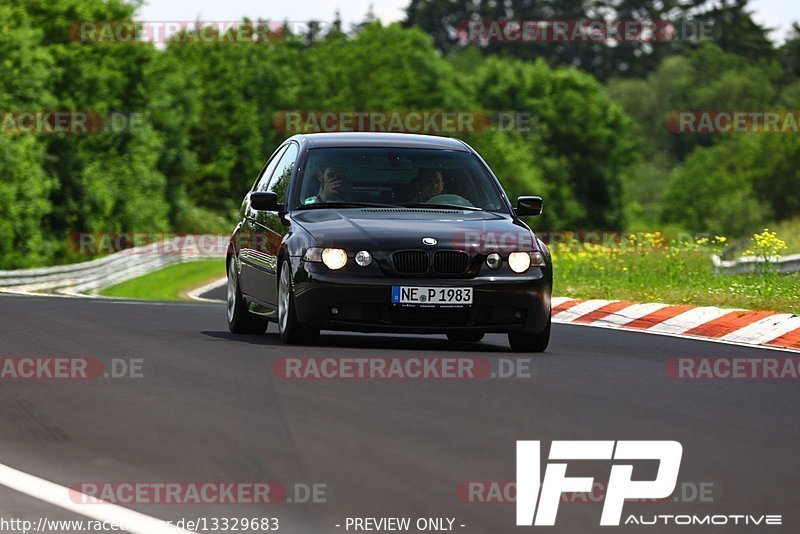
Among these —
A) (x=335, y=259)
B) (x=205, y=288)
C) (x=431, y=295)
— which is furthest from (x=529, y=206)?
(x=205, y=288)

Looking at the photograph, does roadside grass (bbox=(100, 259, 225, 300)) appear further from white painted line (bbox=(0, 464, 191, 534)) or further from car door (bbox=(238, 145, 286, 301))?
white painted line (bbox=(0, 464, 191, 534))

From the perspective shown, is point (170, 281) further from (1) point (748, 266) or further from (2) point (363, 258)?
(2) point (363, 258)

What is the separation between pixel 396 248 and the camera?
12.4 metres

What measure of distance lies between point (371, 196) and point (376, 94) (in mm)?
94407

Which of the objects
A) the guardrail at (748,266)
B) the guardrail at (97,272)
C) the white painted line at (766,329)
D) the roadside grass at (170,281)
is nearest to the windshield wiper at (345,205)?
the white painted line at (766,329)

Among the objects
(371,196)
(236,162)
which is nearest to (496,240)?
(371,196)

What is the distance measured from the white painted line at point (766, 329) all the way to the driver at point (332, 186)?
12.5ft

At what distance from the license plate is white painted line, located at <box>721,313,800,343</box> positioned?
3.42 m

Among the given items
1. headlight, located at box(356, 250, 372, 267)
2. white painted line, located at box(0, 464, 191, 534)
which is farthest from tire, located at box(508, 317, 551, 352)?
white painted line, located at box(0, 464, 191, 534)

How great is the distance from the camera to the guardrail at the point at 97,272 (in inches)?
1532

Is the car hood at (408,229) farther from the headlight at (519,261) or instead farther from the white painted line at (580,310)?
the white painted line at (580,310)

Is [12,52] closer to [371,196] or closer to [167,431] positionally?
[371,196]

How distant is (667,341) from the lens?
47.6ft

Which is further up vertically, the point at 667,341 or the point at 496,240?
the point at 496,240
